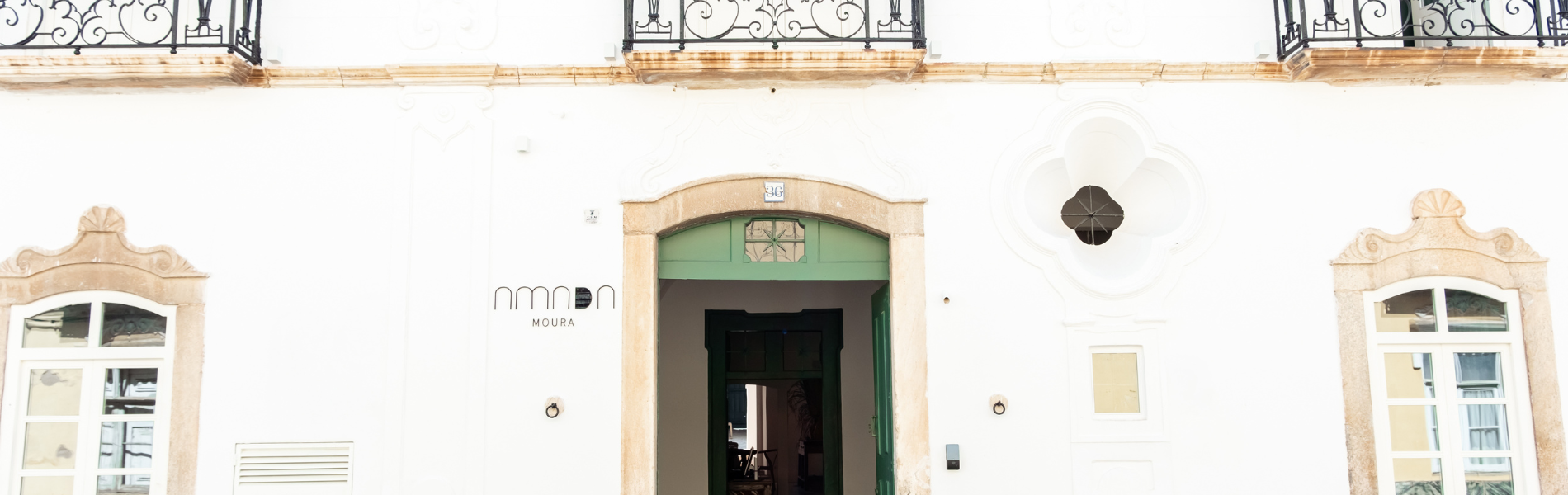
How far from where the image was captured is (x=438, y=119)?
589cm

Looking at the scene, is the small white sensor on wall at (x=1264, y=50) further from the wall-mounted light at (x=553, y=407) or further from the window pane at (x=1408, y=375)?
the wall-mounted light at (x=553, y=407)

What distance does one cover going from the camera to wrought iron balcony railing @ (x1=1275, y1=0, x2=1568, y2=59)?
5832 mm

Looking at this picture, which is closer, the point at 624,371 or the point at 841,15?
the point at 624,371

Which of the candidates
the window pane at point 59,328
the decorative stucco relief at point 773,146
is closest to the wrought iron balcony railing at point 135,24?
the window pane at point 59,328

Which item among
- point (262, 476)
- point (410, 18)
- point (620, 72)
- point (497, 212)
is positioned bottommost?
point (262, 476)

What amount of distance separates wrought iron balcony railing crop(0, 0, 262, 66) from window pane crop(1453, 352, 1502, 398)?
7.35 m

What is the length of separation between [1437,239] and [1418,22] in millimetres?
1558

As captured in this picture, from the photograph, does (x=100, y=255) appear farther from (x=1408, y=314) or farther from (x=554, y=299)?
(x=1408, y=314)

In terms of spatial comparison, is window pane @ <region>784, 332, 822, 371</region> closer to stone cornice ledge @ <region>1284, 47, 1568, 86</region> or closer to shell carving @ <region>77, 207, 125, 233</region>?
stone cornice ledge @ <region>1284, 47, 1568, 86</region>

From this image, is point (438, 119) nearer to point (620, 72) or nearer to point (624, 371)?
point (620, 72)

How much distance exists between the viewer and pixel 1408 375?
588 centimetres

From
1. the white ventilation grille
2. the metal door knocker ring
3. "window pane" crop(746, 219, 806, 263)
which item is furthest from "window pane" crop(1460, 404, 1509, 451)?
the white ventilation grille

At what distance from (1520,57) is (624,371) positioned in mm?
5526

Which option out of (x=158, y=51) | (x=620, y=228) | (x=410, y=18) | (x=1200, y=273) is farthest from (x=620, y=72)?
(x=1200, y=273)
